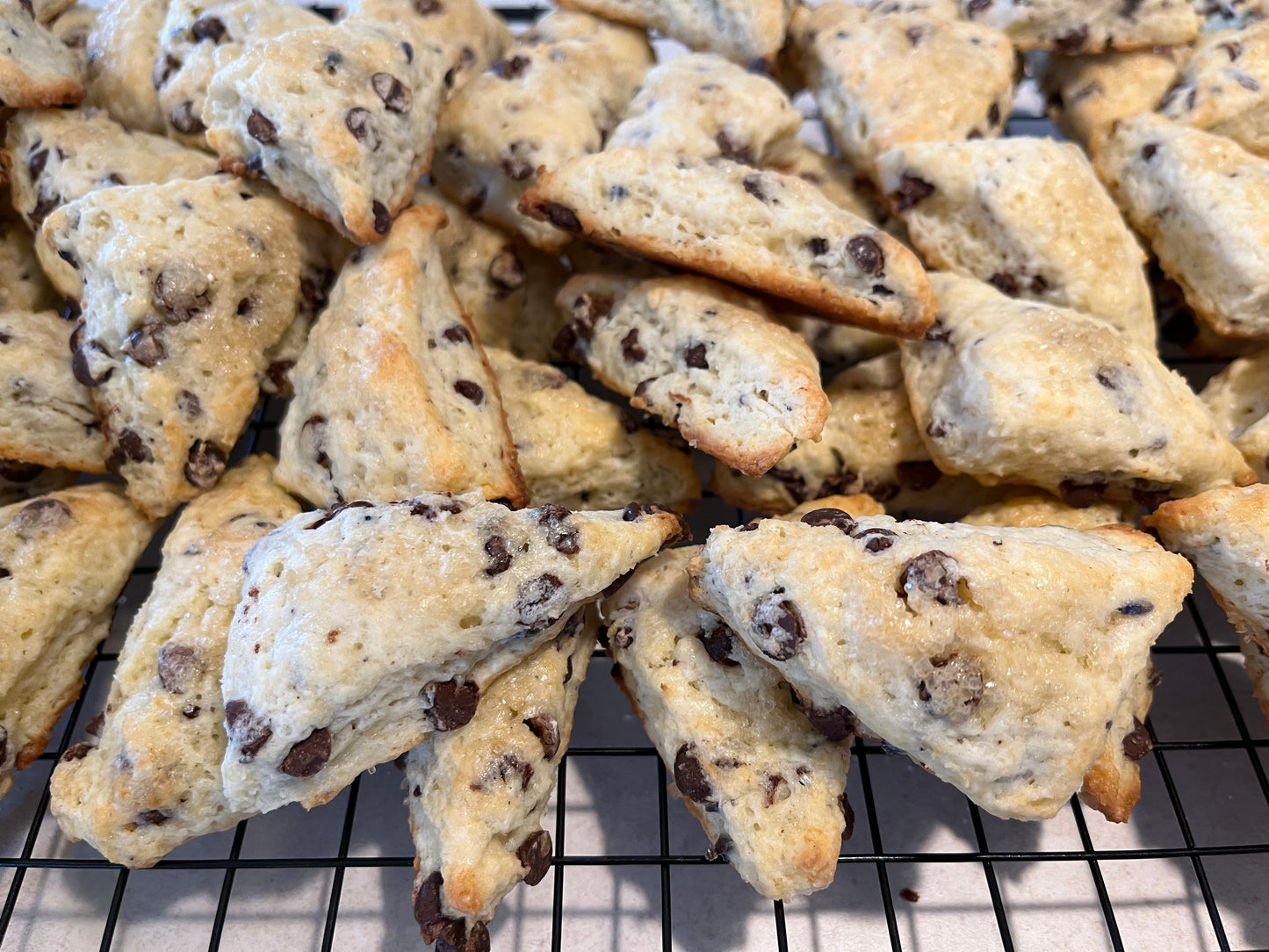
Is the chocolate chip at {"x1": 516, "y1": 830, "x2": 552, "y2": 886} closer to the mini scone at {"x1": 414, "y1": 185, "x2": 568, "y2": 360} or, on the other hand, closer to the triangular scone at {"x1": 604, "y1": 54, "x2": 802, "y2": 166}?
the mini scone at {"x1": 414, "y1": 185, "x2": 568, "y2": 360}

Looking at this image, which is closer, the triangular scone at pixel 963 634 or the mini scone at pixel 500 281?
the triangular scone at pixel 963 634

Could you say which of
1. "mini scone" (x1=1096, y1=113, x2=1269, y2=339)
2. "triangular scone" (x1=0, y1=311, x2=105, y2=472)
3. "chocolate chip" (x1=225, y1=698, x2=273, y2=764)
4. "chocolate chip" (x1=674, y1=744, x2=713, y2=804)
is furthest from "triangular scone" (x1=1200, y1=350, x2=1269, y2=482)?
"triangular scone" (x1=0, y1=311, x2=105, y2=472)

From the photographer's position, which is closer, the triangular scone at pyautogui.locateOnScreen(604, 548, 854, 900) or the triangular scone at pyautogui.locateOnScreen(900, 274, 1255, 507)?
the triangular scone at pyautogui.locateOnScreen(604, 548, 854, 900)

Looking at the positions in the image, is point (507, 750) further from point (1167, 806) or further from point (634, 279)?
point (1167, 806)

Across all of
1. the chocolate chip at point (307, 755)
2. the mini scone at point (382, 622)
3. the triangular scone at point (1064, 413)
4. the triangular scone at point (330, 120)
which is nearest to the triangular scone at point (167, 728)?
the mini scone at point (382, 622)

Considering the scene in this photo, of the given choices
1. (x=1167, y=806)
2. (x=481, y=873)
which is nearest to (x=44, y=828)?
(x=481, y=873)

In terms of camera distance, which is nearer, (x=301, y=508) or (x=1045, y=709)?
(x=1045, y=709)

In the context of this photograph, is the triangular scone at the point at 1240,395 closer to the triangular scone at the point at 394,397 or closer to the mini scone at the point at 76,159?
the triangular scone at the point at 394,397
